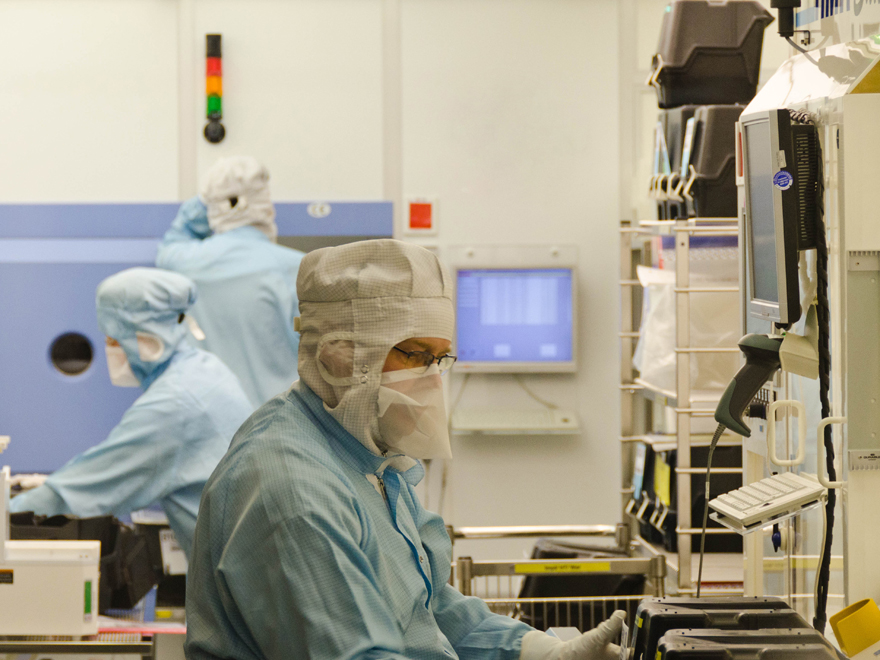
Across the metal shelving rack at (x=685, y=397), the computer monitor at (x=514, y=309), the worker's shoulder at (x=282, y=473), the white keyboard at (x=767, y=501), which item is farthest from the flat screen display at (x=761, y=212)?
the computer monitor at (x=514, y=309)

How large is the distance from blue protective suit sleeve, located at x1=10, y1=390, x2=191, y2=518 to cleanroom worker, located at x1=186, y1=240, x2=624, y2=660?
1.27 meters

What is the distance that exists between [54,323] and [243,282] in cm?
93

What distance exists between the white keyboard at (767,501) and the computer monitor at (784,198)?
28 cm

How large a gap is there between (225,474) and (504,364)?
2.77 m

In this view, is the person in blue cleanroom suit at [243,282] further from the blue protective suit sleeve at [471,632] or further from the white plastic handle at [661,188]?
the blue protective suit sleeve at [471,632]

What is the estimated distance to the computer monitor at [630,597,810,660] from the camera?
1.38 meters

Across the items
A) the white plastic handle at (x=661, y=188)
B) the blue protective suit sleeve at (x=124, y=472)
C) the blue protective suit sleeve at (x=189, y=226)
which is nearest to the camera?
the blue protective suit sleeve at (x=124, y=472)

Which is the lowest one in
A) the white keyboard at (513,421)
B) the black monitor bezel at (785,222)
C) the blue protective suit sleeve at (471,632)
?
the blue protective suit sleeve at (471,632)

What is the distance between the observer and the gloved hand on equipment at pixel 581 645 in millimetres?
1483

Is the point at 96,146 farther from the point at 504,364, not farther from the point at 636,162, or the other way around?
the point at 636,162

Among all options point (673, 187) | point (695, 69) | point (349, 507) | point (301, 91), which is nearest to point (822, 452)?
point (349, 507)

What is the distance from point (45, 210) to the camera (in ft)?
13.0

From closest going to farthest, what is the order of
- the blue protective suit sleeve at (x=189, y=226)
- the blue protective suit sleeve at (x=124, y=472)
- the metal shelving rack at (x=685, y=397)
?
the metal shelving rack at (x=685, y=397) < the blue protective suit sleeve at (x=124, y=472) < the blue protective suit sleeve at (x=189, y=226)

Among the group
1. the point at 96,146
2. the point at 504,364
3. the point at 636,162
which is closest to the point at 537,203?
the point at 636,162
